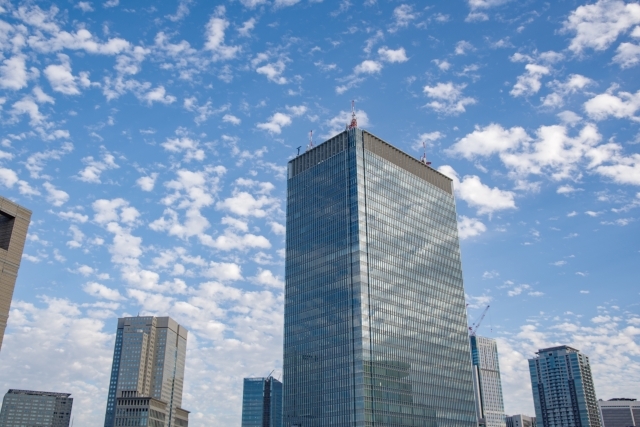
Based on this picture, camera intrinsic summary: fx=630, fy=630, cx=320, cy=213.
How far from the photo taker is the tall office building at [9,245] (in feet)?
286

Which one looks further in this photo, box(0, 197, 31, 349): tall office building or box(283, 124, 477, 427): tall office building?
box(283, 124, 477, 427): tall office building

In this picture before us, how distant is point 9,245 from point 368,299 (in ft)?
295

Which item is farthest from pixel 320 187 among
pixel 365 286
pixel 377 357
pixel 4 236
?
pixel 4 236

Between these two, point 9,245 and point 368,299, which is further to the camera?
point 368,299

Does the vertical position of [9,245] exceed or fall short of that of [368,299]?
it falls short

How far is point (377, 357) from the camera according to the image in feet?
506

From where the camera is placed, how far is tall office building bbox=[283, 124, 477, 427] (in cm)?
15412

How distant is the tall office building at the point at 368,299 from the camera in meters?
154

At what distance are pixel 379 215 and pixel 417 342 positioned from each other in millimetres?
35370

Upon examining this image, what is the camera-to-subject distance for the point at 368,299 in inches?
6206

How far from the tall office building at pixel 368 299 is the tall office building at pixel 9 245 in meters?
85.1

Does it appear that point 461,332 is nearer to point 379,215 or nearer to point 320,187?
point 379,215

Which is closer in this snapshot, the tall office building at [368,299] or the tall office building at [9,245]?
the tall office building at [9,245]

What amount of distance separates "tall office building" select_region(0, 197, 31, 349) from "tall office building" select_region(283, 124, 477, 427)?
8512 cm
